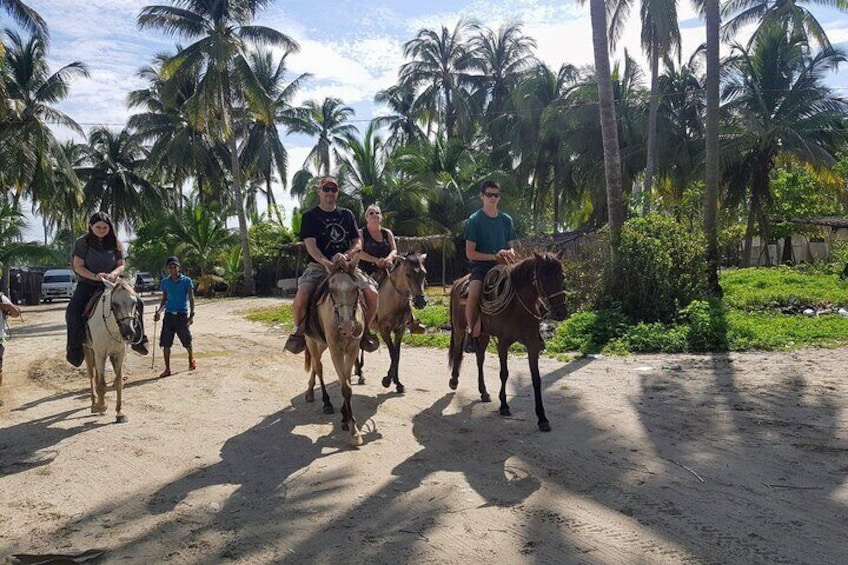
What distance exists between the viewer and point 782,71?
28938 mm

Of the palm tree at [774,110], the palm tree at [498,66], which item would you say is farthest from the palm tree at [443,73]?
the palm tree at [774,110]

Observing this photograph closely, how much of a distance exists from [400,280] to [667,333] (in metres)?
5.82

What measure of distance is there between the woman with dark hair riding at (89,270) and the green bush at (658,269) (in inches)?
382

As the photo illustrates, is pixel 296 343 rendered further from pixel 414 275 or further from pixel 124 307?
pixel 124 307

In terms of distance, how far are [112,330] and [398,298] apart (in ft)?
11.8

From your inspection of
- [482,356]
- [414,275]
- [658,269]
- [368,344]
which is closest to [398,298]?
[414,275]

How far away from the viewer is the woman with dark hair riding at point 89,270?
7.40 meters

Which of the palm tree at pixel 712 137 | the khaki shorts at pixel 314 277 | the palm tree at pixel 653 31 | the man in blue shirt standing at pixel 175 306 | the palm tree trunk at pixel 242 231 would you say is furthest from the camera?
the palm tree trunk at pixel 242 231

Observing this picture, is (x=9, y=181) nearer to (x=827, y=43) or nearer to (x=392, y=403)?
(x=392, y=403)

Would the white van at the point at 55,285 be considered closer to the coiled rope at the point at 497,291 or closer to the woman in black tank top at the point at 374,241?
the woman in black tank top at the point at 374,241

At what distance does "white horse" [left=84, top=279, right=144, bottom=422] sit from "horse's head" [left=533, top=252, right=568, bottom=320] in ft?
15.4

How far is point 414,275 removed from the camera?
8102 mm

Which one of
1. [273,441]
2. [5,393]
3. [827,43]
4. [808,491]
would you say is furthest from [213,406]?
[827,43]

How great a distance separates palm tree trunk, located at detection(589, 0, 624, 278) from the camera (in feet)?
44.9
